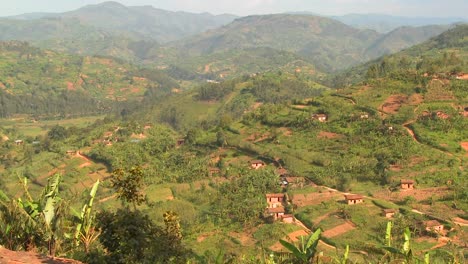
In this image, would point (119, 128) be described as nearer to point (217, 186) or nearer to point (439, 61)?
point (217, 186)

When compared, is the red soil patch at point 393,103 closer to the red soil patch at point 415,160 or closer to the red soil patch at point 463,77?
the red soil patch at point 463,77

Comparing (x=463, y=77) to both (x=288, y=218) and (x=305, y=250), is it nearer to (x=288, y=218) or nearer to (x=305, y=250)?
(x=288, y=218)

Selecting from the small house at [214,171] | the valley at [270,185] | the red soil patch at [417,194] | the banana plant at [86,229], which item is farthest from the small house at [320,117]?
the banana plant at [86,229]

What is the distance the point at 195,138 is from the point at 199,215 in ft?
74.6

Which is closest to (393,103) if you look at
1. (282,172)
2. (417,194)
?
(282,172)

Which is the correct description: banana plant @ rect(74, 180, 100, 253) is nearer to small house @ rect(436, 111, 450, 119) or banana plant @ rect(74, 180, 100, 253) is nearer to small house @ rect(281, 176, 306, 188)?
small house @ rect(281, 176, 306, 188)

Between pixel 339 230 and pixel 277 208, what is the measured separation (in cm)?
512

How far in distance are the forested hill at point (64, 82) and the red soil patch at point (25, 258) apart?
114511 mm

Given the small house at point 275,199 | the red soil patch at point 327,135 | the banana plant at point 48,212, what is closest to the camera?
the banana plant at point 48,212

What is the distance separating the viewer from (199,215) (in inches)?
1367

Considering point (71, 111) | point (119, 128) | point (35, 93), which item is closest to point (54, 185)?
point (119, 128)

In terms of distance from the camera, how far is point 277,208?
32.8m

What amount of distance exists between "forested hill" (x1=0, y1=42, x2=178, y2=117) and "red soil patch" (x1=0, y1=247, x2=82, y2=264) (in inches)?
4508

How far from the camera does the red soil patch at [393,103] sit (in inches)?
1935
